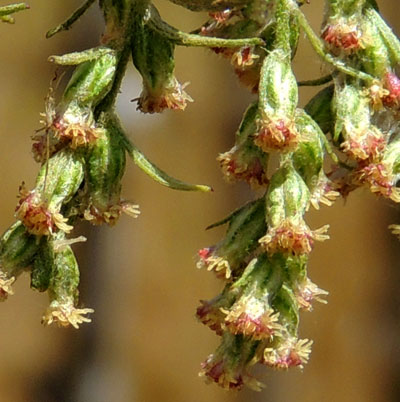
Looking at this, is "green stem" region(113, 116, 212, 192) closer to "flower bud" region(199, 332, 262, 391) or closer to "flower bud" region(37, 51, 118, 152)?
"flower bud" region(37, 51, 118, 152)

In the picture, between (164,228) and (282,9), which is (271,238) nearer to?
(282,9)

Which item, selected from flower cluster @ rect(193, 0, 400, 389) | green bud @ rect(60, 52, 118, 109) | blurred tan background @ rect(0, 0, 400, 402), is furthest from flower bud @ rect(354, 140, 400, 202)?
blurred tan background @ rect(0, 0, 400, 402)

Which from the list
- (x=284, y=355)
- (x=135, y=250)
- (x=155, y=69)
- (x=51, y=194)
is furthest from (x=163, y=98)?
(x=135, y=250)

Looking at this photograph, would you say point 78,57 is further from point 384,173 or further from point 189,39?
point 384,173

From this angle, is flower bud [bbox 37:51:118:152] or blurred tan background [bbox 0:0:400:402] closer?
flower bud [bbox 37:51:118:152]

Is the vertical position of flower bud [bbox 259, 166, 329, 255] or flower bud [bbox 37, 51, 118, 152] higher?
flower bud [bbox 37, 51, 118, 152]
